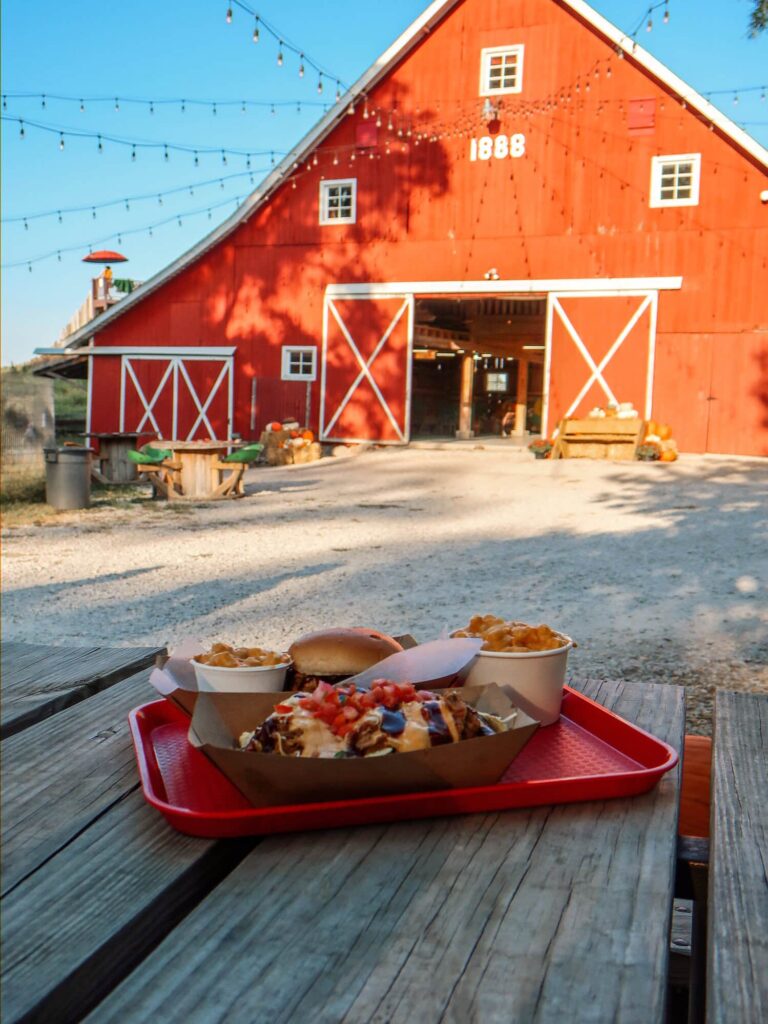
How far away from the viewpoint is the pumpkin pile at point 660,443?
14305 millimetres

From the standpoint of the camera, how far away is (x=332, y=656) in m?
1.50

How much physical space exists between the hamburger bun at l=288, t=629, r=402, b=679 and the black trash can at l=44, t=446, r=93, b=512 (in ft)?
33.1

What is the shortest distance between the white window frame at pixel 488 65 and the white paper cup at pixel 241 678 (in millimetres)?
16461

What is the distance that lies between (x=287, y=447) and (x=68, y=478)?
592 cm

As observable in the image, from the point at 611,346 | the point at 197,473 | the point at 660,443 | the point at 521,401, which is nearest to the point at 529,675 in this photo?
the point at 197,473

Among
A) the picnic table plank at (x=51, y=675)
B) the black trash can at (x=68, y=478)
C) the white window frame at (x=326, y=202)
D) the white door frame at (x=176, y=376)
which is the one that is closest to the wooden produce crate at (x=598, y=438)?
the white window frame at (x=326, y=202)

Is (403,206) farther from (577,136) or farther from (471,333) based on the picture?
(471,333)

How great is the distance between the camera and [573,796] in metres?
1.27

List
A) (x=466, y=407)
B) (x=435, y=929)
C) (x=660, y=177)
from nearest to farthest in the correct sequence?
(x=435, y=929)
(x=660, y=177)
(x=466, y=407)

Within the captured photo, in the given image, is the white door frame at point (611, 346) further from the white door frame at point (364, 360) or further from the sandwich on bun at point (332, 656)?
the sandwich on bun at point (332, 656)

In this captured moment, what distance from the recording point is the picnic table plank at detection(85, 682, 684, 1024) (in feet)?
2.75

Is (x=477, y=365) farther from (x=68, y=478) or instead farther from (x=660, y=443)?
(x=68, y=478)

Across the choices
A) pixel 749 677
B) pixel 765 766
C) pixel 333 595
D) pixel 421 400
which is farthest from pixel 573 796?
pixel 421 400

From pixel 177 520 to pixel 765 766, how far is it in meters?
9.08
